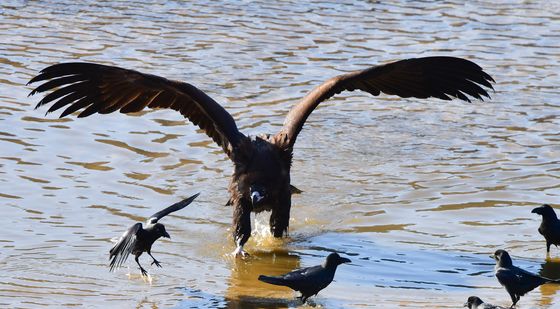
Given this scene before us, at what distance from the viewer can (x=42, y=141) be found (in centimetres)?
1270

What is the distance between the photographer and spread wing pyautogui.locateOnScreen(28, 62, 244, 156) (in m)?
9.95

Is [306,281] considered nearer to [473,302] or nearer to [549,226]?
[473,302]

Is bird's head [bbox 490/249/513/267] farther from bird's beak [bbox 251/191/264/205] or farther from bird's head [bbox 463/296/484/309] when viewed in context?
bird's beak [bbox 251/191/264/205]

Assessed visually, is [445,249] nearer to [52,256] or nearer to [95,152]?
[52,256]

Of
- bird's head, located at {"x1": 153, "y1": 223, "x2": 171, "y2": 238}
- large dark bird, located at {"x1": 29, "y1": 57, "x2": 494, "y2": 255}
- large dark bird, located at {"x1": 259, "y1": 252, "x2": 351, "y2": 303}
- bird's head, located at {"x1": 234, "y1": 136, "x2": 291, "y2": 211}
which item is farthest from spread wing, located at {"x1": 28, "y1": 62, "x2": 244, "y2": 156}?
large dark bird, located at {"x1": 259, "y1": 252, "x2": 351, "y2": 303}

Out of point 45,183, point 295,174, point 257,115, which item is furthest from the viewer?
point 257,115

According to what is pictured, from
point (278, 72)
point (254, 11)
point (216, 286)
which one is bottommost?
point (216, 286)

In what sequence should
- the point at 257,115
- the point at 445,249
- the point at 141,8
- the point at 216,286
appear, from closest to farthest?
the point at 216,286
the point at 445,249
the point at 257,115
the point at 141,8

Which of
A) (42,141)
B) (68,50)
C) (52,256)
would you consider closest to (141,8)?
(68,50)

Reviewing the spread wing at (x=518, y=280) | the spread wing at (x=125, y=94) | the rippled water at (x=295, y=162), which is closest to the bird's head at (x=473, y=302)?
the spread wing at (x=518, y=280)

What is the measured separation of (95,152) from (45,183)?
45.9 inches

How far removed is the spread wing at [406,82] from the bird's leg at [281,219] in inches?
20.5

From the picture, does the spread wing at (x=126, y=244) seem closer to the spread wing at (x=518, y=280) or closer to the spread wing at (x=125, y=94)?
the spread wing at (x=125, y=94)

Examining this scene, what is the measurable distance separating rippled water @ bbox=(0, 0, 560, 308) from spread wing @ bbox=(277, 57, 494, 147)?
1.07 metres
